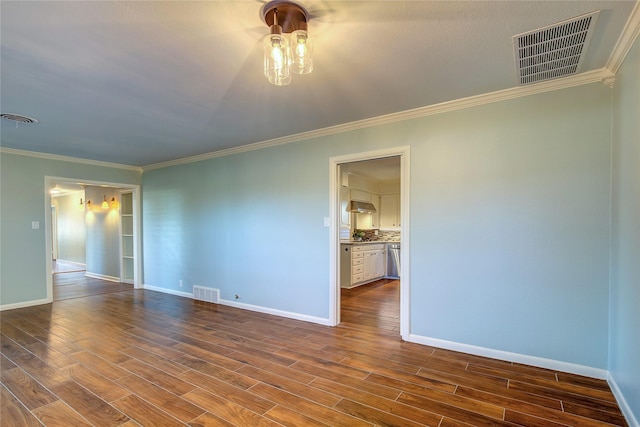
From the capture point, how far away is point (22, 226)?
4.79 m

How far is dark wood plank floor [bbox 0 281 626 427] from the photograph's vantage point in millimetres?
1980

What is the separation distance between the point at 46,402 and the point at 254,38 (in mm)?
2886

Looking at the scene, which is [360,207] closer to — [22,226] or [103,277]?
[22,226]

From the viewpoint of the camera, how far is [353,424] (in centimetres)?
190

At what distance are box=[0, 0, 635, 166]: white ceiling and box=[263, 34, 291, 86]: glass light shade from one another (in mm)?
194

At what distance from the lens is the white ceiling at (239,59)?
170 centimetres

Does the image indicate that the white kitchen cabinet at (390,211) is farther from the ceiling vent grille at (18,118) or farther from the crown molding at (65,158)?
the ceiling vent grille at (18,118)

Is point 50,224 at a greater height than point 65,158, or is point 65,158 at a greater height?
point 65,158

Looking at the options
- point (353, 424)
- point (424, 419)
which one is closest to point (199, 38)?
point (353, 424)

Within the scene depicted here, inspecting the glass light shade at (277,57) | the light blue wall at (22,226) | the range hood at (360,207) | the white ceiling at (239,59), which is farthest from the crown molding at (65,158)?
the glass light shade at (277,57)

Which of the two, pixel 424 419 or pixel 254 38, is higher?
pixel 254 38

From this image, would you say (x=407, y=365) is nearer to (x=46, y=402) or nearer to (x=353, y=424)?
(x=353, y=424)

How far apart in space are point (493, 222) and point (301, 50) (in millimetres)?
2253

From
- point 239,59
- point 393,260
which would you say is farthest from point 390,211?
point 239,59
